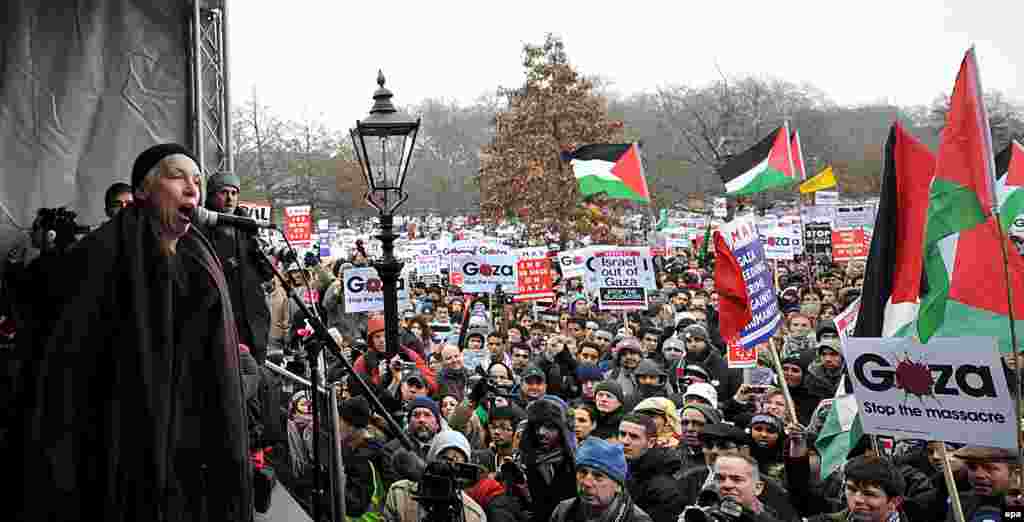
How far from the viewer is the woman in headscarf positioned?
7039 millimetres

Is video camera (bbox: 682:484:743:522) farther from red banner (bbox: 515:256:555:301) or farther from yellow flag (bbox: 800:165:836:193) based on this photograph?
yellow flag (bbox: 800:165:836:193)

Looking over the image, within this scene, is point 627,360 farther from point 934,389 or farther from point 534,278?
point 934,389

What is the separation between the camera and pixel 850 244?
20.4 m

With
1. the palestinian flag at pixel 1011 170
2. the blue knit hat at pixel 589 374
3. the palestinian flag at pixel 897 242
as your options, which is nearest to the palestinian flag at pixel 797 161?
the palestinian flag at pixel 1011 170

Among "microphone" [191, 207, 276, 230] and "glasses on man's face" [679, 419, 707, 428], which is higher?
"microphone" [191, 207, 276, 230]

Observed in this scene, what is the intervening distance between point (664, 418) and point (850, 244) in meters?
14.5

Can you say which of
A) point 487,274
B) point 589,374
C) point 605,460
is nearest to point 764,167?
point 487,274

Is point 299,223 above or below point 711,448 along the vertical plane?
above

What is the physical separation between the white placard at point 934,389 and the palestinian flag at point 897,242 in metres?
0.68

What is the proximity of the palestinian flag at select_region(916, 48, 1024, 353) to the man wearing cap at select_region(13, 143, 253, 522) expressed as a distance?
3.79m

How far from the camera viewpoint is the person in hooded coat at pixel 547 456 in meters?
6.15

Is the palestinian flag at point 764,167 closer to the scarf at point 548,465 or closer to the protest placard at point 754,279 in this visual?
the protest placard at point 754,279

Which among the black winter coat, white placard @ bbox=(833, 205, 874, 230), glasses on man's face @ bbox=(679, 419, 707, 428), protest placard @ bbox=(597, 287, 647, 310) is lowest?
the black winter coat

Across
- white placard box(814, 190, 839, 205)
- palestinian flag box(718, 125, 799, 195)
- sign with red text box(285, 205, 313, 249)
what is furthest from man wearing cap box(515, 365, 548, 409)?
white placard box(814, 190, 839, 205)
